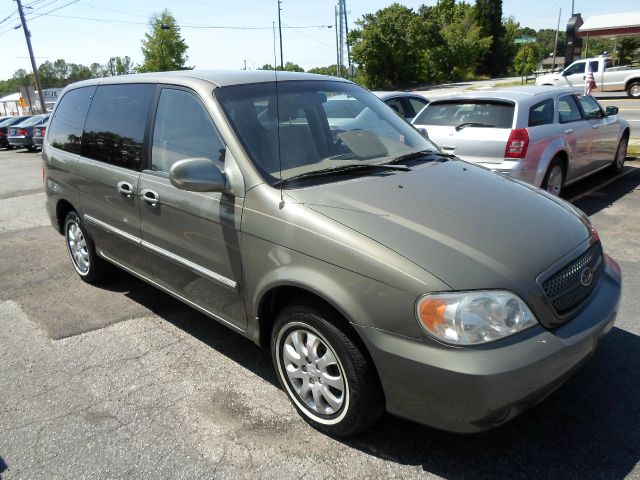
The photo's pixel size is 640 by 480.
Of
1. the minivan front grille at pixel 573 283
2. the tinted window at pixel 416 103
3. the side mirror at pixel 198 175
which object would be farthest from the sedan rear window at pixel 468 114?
the side mirror at pixel 198 175

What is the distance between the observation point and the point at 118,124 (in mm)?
3916

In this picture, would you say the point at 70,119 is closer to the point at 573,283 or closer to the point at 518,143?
the point at 573,283

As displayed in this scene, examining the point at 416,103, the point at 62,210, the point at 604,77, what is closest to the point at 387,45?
the point at 604,77

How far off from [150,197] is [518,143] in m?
4.40

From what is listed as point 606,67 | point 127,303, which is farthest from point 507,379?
point 606,67

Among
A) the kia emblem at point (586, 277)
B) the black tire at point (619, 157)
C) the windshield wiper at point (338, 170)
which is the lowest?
the black tire at point (619, 157)

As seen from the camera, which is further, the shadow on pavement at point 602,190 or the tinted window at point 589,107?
the tinted window at point 589,107

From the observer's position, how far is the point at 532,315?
87.2 inches

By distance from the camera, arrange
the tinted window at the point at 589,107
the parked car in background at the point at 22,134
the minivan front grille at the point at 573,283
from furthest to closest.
→ the parked car in background at the point at 22,134 < the tinted window at the point at 589,107 < the minivan front grille at the point at 573,283

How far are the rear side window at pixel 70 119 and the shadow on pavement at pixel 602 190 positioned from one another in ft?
19.3

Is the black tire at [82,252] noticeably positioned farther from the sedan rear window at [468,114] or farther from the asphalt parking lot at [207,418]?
the sedan rear window at [468,114]

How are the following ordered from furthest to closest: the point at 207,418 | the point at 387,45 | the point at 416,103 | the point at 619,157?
the point at 387,45, the point at 416,103, the point at 619,157, the point at 207,418

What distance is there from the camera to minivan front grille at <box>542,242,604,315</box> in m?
2.35

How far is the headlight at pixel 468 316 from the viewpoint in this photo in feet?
6.95
